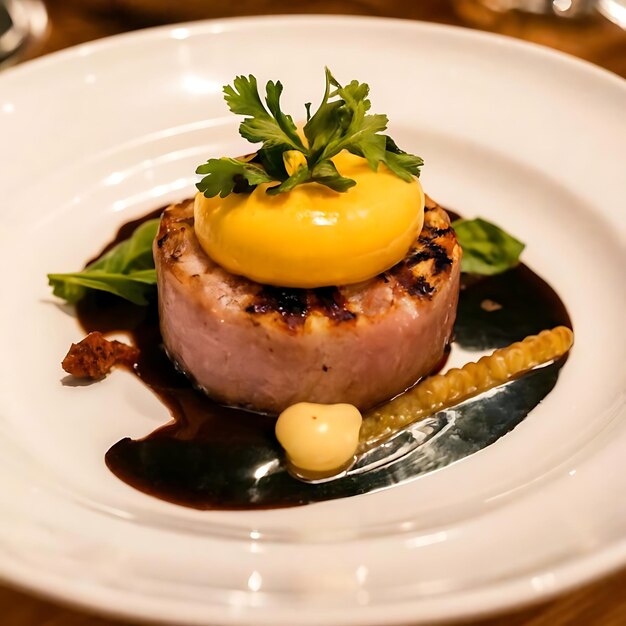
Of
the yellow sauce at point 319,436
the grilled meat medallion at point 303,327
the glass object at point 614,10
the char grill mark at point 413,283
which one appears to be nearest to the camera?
the yellow sauce at point 319,436

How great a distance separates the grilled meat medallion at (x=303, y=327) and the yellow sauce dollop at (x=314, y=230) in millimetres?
72

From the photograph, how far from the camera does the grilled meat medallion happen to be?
2.31m

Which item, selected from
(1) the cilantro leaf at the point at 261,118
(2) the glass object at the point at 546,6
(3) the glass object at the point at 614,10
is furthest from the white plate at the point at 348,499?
(3) the glass object at the point at 614,10

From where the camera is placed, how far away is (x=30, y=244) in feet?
10.5

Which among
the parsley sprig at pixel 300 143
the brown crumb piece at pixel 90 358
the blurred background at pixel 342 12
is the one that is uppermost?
the parsley sprig at pixel 300 143

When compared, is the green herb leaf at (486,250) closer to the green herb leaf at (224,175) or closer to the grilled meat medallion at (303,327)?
the grilled meat medallion at (303,327)

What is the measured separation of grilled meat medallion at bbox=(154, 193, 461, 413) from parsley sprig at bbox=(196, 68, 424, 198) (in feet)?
1.00

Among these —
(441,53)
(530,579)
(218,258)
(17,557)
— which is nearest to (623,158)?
(441,53)

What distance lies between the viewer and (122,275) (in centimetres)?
288

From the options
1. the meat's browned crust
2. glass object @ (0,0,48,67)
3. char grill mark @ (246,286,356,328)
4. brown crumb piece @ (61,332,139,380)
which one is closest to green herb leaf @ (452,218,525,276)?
the meat's browned crust

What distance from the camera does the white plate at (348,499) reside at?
1669 mm

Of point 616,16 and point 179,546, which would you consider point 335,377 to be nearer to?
point 179,546

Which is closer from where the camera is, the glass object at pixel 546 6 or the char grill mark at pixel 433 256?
the char grill mark at pixel 433 256

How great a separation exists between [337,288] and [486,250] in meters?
0.99
